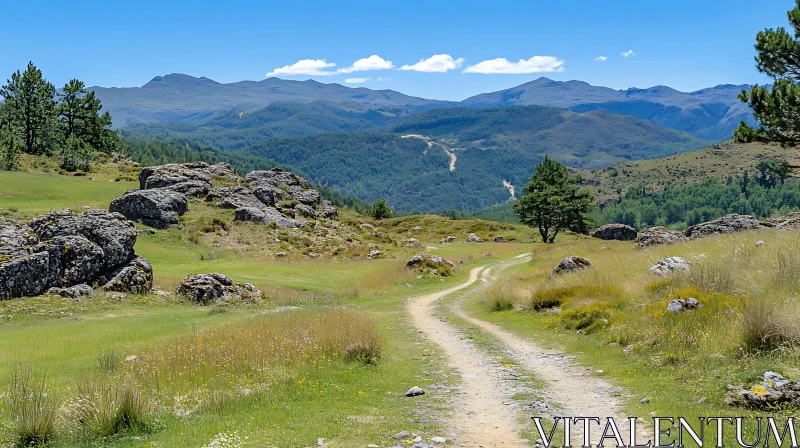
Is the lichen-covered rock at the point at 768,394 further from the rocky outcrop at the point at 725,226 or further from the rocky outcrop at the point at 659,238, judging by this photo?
the rocky outcrop at the point at 725,226

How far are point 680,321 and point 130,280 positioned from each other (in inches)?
1030

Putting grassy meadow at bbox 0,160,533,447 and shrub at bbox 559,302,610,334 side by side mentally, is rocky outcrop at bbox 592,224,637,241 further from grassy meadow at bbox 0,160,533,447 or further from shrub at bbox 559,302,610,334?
shrub at bbox 559,302,610,334

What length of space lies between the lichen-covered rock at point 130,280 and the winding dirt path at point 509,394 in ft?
57.8

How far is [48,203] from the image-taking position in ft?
163

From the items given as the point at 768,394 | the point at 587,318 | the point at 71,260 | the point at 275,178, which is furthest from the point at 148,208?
the point at 768,394

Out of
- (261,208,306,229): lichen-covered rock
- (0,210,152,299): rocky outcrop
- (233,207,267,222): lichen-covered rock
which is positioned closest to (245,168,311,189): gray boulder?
(261,208,306,229): lichen-covered rock

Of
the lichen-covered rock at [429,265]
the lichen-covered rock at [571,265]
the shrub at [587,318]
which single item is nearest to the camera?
the shrub at [587,318]

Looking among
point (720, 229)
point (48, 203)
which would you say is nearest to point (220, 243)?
point (48, 203)

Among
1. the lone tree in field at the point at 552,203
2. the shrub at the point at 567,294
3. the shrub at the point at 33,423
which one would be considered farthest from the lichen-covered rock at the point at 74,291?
the lone tree in field at the point at 552,203

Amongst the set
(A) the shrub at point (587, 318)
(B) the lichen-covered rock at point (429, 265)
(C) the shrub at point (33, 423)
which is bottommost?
(B) the lichen-covered rock at point (429, 265)

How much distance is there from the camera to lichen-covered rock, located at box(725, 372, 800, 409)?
322 inches

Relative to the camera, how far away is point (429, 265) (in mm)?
40781

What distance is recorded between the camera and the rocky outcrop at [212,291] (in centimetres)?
2714

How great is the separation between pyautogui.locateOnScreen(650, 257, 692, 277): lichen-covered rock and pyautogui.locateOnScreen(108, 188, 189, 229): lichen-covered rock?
43.1m
